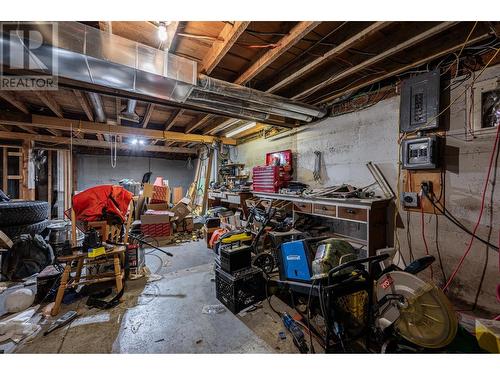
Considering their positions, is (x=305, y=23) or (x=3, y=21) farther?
(x=305, y=23)

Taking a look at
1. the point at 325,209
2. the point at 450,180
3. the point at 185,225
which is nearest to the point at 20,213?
the point at 185,225

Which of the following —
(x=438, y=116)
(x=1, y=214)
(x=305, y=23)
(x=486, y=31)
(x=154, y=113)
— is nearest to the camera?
(x=305, y=23)

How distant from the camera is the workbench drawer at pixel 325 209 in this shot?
3041 mm

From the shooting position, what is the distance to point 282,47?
201 centimetres

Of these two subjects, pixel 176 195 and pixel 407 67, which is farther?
pixel 176 195

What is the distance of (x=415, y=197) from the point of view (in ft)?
8.55

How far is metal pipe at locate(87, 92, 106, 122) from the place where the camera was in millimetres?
3205

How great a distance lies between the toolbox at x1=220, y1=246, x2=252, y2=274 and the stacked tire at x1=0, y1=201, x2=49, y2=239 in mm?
2903

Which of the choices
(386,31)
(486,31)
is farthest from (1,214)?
(486,31)

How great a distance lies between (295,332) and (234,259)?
0.87 metres

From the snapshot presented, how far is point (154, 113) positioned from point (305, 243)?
405cm

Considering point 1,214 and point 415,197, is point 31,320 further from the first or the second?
point 415,197

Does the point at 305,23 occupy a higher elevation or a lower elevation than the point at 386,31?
lower

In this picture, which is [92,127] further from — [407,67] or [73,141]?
[407,67]
